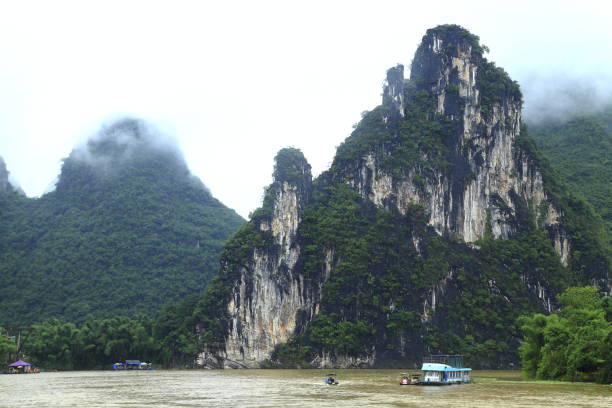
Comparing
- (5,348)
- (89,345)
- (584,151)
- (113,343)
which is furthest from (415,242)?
(5,348)

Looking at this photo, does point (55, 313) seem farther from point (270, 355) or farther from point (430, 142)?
point (430, 142)

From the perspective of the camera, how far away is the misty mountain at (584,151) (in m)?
109

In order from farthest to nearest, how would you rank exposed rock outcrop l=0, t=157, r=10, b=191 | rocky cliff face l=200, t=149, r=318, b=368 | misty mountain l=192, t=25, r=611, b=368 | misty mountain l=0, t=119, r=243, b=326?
exposed rock outcrop l=0, t=157, r=10, b=191, misty mountain l=0, t=119, r=243, b=326, misty mountain l=192, t=25, r=611, b=368, rocky cliff face l=200, t=149, r=318, b=368

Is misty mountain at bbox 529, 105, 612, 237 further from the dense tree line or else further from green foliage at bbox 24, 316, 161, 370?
green foliage at bbox 24, 316, 161, 370

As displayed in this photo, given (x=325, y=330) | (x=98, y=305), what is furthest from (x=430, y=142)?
(x=98, y=305)

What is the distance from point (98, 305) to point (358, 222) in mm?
36003

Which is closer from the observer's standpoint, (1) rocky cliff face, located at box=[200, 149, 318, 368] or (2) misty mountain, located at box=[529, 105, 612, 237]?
(1) rocky cliff face, located at box=[200, 149, 318, 368]

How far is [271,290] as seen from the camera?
286 ft

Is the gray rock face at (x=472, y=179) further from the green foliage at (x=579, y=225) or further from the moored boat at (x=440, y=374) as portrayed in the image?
the moored boat at (x=440, y=374)

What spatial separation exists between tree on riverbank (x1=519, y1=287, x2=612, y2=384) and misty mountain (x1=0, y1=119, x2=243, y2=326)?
60.1 metres

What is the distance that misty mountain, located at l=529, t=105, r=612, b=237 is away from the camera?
357 ft

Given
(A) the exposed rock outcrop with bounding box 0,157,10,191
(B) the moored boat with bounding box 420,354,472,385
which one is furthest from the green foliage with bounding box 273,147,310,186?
(A) the exposed rock outcrop with bounding box 0,157,10,191

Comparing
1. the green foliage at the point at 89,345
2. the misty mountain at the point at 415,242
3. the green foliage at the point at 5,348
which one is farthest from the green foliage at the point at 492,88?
the green foliage at the point at 5,348

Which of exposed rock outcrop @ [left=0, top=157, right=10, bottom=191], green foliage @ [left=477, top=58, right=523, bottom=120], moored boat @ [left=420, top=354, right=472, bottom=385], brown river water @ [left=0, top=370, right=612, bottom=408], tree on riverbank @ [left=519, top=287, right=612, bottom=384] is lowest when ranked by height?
brown river water @ [left=0, top=370, right=612, bottom=408]
